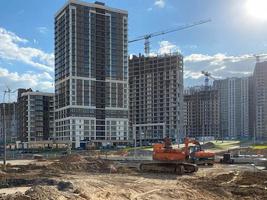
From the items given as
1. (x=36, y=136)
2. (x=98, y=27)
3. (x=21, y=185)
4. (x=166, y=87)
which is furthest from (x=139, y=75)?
(x=21, y=185)

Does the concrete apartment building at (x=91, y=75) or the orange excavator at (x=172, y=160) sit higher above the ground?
the concrete apartment building at (x=91, y=75)

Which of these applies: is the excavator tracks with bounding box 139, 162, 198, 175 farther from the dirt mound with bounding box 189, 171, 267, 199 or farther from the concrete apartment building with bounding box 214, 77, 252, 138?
the concrete apartment building with bounding box 214, 77, 252, 138

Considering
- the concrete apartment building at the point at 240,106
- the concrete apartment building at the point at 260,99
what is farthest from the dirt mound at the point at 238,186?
the concrete apartment building at the point at 240,106

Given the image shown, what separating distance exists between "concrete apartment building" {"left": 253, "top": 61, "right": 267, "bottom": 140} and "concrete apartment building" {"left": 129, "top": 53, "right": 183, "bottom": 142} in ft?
107

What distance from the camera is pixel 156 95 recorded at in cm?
18075

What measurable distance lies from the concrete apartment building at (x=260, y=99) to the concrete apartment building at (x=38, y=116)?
85204mm

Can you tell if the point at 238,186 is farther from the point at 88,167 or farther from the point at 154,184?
the point at 88,167

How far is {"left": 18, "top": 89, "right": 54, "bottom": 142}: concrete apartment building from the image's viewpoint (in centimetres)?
17350

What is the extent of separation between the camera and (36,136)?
174250 mm

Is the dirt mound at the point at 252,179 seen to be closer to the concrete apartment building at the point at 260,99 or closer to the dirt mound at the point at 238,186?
the dirt mound at the point at 238,186

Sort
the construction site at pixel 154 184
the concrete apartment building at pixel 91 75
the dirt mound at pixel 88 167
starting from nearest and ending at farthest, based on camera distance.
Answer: the construction site at pixel 154 184 < the dirt mound at pixel 88 167 < the concrete apartment building at pixel 91 75

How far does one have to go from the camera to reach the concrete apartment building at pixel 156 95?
171250 millimetres

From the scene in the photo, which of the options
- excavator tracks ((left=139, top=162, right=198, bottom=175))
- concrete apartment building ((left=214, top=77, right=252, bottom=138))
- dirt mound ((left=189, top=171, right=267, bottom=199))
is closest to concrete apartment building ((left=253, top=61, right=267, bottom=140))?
concrete apartment building ((left=214, top=77, right=252, bottom=138))

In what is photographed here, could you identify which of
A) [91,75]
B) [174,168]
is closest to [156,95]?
[91,75]
